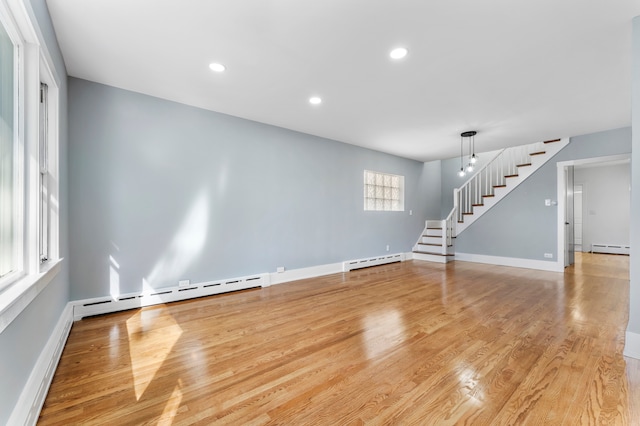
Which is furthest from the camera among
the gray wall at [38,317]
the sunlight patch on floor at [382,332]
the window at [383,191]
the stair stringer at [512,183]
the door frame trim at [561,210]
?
the window at [383,191]

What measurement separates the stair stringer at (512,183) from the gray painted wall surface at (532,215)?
0.08m

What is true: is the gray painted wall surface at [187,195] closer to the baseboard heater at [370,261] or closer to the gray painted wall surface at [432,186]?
the baseboard heater at [370,261]

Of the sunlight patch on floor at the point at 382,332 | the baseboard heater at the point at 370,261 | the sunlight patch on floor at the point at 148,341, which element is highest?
the baseboard heater at the point at 370,261

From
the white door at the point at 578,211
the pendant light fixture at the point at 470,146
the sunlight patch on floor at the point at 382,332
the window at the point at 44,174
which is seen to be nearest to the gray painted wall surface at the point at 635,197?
the sunlight patch on floor at the point at 382,332

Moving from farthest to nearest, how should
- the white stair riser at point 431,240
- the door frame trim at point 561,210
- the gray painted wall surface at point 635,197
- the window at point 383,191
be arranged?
the white stair riser at point 431,240
the window at point 383,191
the door frame trim at point 561,210
the gray painted wall surface at point 635,197

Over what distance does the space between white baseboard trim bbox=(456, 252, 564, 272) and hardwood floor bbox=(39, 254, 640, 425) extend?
195 cm

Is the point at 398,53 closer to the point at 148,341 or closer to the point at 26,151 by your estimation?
the point at 26,151

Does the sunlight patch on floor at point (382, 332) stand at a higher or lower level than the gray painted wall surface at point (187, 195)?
lower

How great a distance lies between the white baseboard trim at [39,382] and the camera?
4.37 ft

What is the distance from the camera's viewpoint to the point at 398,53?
2.51 m

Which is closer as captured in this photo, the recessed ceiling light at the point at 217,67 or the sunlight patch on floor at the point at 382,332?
the sunlight patch on floor at the point at 382,332

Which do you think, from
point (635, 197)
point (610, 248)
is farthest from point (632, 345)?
point (610, 248)

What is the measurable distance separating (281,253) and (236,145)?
6.19 ft

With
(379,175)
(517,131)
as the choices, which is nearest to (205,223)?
(379,175)
